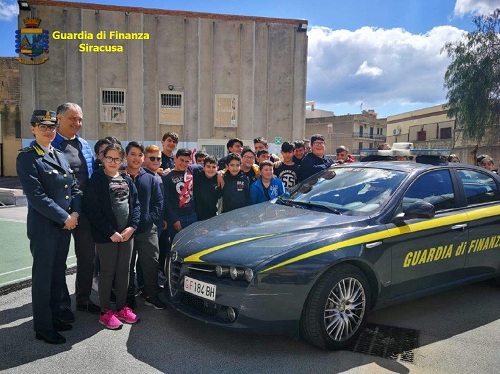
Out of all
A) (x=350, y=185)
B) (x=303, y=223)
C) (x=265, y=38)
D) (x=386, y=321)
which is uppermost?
(x=265, y=38)

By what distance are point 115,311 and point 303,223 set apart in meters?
2.06

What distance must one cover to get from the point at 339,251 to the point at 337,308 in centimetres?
47

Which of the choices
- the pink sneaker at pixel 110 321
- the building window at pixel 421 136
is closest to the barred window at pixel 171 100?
the pink sneaker at pixel 110 321

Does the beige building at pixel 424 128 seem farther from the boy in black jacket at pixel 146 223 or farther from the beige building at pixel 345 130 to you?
the boy in black jacket at pixel 146 223

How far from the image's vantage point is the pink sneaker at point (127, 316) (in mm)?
3711

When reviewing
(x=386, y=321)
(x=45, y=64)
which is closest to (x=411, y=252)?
(x=386, y=321)

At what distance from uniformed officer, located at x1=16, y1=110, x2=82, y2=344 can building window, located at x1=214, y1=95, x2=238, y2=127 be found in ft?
54.3

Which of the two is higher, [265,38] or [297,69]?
[265,38]

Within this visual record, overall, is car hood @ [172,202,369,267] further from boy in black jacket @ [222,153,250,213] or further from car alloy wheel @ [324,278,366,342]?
boy in black jacket @ [222,153,250,213]

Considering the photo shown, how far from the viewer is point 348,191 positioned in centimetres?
404

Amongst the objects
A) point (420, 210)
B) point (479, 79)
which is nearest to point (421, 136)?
point (479, 79)

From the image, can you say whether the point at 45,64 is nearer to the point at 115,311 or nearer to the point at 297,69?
the point at 297,69

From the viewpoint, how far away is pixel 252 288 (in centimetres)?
294

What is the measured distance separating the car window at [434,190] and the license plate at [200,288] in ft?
6.60
